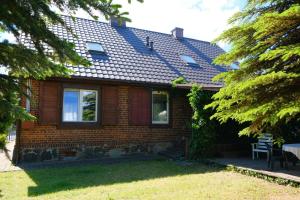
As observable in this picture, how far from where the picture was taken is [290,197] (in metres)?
7.00

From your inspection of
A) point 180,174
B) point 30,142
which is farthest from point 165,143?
point 30,142

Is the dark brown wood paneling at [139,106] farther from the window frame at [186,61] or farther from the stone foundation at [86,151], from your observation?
the window frame at [186,61]

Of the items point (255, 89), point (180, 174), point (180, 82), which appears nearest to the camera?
point (255, 89)

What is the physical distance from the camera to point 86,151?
12.8 meters

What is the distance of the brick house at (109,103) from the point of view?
39.6 ft

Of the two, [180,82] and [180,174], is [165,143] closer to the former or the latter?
[180,82]

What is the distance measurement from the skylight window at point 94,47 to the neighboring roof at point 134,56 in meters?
0.20

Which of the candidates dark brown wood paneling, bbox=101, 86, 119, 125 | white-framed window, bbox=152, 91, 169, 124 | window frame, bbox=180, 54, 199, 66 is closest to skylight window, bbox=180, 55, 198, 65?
window frame, bbox=180, 54, 199, 66

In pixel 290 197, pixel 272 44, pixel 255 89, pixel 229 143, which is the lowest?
pixel 290 197

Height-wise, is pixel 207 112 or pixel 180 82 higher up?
pixel 180 82

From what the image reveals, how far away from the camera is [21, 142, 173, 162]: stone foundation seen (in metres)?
11.8

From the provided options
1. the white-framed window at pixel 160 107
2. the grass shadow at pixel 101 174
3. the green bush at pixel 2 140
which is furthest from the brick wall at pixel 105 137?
the green bush at pixel 2 140

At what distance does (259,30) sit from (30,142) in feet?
32.5

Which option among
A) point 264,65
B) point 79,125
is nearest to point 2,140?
point 264,65
